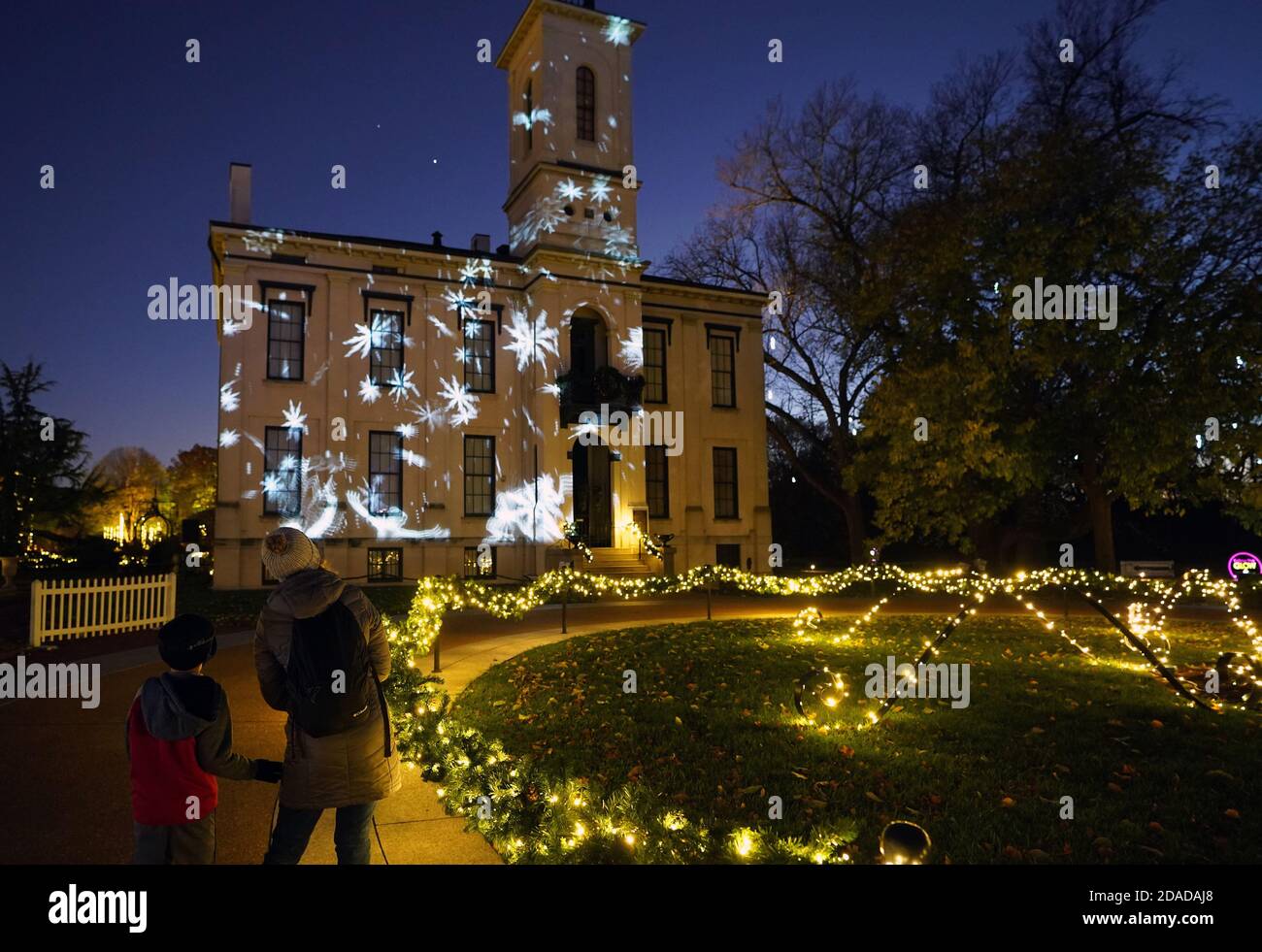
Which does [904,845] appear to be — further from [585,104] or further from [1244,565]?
[585,104]

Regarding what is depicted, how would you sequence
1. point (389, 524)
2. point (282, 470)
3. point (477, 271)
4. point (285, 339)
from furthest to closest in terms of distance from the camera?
point (477, 271), point (389, 524), point (285, 339), point (282, 470)

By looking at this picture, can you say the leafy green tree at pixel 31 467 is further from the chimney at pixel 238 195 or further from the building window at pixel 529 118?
the building window at pixel 529 118

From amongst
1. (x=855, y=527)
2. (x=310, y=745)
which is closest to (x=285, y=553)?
(x=310, y=745)

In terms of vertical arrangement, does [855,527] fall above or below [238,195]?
below

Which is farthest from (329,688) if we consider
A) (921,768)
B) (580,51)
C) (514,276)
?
(580,51)

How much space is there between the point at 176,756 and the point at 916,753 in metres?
6.00

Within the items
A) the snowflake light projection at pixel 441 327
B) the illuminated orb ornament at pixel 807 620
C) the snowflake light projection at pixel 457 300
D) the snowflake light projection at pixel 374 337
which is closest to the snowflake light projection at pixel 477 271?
the snowflake light projection at pixel 457 300

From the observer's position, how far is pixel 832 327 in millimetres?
32594

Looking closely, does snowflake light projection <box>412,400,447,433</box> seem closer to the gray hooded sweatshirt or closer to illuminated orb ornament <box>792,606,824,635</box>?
illuminated orb ornament <box>792,606,824,635</box>

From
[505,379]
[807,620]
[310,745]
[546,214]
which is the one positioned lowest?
[807,620]

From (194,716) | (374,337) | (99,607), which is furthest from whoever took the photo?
(374,337)

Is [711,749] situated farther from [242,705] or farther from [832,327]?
[832,327]

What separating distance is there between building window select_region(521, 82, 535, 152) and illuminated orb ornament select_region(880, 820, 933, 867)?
2939 cm

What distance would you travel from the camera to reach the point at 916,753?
7.21 m
